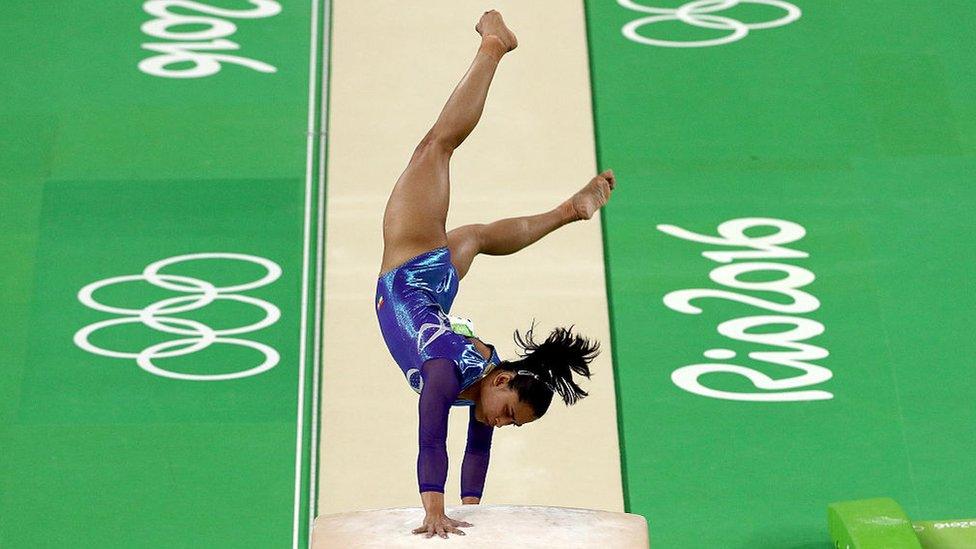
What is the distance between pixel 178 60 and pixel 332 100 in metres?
0.91

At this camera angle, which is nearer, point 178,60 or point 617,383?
point 617,383

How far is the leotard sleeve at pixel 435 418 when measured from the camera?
4.46 meters

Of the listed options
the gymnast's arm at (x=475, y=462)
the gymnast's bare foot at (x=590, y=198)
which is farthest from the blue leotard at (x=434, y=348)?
the gymnast's bare foot at (x=590, y=198)

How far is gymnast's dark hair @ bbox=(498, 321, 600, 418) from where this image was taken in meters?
4.64

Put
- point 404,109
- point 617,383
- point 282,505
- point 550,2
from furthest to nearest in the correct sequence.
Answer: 1. point 550,2
2. point 404,109
3. point 617,383
4. point 282,505

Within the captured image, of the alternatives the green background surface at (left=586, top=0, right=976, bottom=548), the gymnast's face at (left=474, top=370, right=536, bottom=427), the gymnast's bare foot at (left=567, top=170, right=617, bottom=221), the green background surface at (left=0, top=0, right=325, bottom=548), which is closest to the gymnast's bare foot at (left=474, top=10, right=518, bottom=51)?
the gymnast's bare foot at (left=567, top=170, right=617, bottom=221)

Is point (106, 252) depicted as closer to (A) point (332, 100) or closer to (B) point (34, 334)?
(B) point (34, 334)

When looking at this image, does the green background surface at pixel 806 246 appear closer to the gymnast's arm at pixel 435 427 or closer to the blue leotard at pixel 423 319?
the blue leotard at pixel 423 319

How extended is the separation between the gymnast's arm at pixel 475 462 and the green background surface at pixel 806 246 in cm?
105

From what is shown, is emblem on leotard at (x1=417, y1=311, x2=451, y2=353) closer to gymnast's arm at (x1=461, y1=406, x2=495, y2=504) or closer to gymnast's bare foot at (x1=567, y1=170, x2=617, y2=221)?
gymnast's arm at (x1=461, y1=406, x2=495, y2=504)

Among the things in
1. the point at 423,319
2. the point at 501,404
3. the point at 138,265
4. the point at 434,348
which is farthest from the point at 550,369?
the point at 138,265

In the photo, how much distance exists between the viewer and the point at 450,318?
506 centimetres

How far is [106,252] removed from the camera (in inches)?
273

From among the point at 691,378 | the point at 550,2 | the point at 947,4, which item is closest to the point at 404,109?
the point at 550,2
